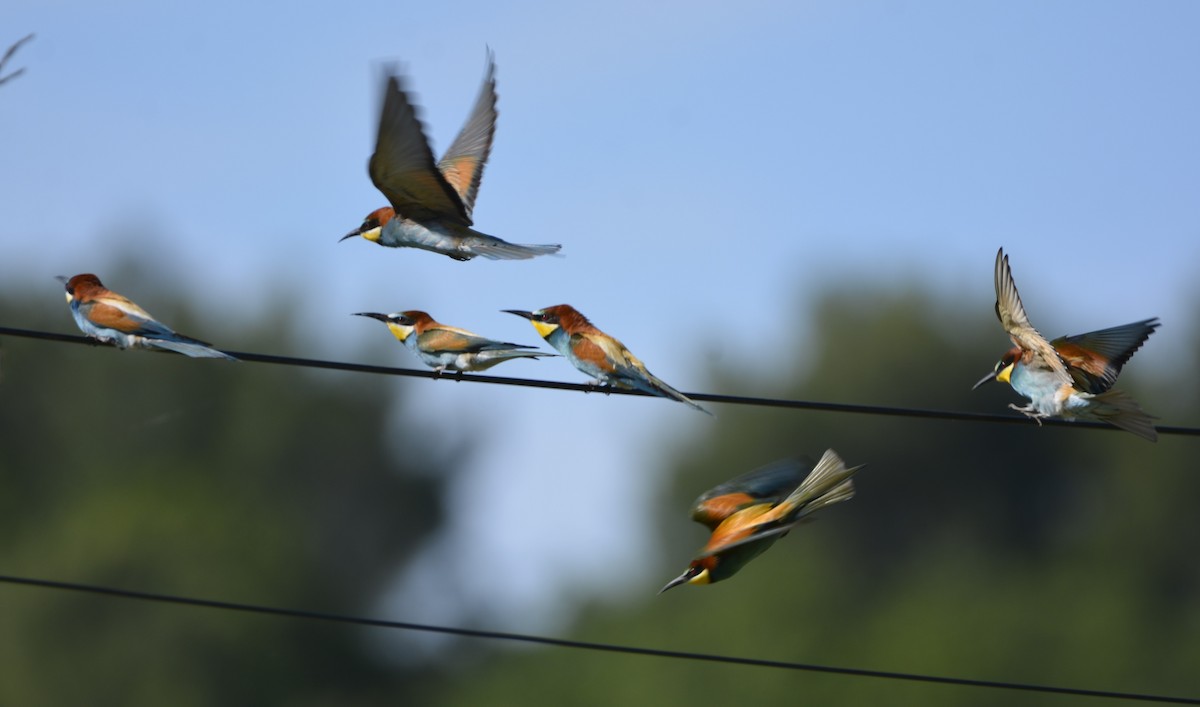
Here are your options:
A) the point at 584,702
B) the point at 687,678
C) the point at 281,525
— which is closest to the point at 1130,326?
the point at 687,678

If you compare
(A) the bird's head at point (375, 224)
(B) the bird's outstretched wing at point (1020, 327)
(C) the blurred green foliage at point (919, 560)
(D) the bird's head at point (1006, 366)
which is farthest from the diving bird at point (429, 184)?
(C) the blurred green foliage at point (919, 560)

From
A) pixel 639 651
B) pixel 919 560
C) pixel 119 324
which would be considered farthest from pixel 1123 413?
pixel 919 560

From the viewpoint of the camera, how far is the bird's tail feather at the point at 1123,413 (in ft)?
16.8

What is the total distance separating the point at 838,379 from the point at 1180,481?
28.4ft

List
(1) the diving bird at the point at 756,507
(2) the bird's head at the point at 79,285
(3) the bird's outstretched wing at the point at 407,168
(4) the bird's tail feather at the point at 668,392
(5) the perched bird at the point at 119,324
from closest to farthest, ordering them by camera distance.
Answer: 1. (4) the bird's tail feather at the point at 668,392
2. (1) the diving bird at the point at 756,507
3. (3) the bird's outstretched wing at the point at 407,168
4. (5) the perched bird at the point at 119,324
5. (2) the bird's head at the point at 79,285

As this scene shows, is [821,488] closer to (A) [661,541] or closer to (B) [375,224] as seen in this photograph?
(B) [375,224]

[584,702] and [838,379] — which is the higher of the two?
[838,379]

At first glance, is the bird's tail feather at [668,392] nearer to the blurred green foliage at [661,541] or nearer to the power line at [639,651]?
the power line at [639,651]

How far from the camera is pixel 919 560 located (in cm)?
4241

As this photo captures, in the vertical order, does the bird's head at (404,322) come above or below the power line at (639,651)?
above

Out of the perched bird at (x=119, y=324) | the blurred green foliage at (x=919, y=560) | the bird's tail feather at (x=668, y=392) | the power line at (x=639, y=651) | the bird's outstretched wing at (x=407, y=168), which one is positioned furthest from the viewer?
the blurred green foliage at (x=919, y=560)

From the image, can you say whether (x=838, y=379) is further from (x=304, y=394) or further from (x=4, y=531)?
(x=4, y=531)

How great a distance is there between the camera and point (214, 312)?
1688 inches

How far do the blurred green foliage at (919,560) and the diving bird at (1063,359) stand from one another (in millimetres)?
25932
